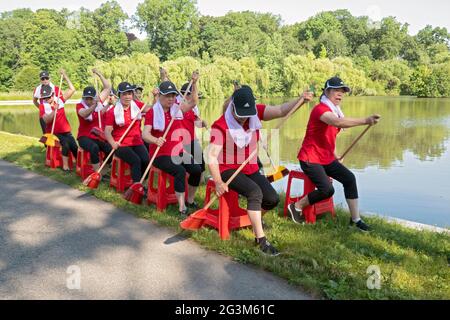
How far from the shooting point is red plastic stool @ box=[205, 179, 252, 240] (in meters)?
5.34

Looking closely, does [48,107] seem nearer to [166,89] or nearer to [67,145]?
[67,145]

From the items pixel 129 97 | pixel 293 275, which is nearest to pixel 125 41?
pixel 129 97

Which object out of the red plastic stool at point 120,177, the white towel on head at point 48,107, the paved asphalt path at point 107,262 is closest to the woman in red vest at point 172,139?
the paved asphalt path at point 107,262

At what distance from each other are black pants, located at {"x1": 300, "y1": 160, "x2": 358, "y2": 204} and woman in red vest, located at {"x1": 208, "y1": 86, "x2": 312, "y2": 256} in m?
0.79

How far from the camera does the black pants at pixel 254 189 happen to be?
507 cm

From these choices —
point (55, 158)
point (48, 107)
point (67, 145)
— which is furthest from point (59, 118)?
point (55, 158)

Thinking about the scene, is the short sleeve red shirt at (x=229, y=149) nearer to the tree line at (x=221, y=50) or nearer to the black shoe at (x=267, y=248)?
the black shoe at (x=267, y=248)

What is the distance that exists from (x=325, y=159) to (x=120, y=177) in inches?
142

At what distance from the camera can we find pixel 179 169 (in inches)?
250


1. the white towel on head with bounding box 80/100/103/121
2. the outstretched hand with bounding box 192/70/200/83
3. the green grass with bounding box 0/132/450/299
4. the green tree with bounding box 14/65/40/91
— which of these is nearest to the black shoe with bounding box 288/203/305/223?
the green grass with bounding box 0/132/450/299

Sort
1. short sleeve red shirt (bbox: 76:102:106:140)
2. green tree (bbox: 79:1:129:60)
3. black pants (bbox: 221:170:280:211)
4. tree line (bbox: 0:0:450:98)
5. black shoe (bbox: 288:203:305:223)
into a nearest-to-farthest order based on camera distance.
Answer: black pants (bbox: 221:170:280:211) → black shoe (bbox: 288:203:305:223) → short sleeve red shirt (bbox: 76:102:106:140) → tree line (bbox: 0:0:450:98) → green tree (bbox: 79:1:129:60)

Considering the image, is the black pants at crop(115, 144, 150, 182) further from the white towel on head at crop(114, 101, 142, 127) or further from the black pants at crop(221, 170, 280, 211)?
the black pants at crop(221, 170, 280, 211)
